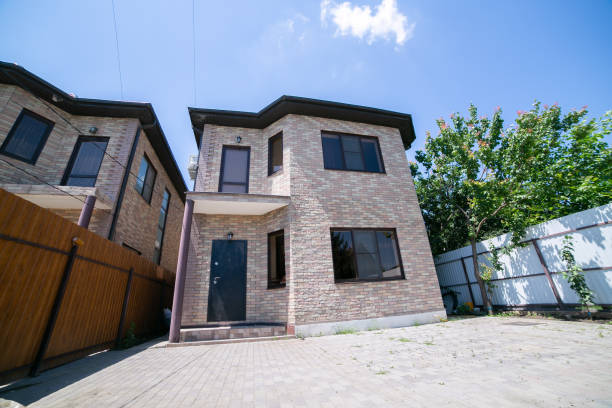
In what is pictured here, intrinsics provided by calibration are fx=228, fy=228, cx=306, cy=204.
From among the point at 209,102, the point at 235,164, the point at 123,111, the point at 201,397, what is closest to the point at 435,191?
the point at 235,164

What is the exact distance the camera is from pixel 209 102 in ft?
25.7

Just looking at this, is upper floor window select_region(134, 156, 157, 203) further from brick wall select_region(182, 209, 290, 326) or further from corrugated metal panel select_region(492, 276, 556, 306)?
corrugated metal panel select_region(492, 276, 556, 306)

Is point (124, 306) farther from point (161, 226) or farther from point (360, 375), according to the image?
point (161, 226)

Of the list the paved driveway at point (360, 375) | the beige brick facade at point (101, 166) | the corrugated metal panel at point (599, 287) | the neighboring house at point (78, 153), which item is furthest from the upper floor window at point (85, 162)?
the corrugated metal panel at point (599, 287)

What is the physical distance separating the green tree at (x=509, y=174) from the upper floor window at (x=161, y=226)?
11.7m

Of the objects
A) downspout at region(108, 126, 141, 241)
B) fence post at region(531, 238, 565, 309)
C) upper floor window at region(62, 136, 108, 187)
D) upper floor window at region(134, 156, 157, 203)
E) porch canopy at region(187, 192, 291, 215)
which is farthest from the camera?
upper floor window at region(134, 156, 157, 203)

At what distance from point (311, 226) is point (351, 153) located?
3.19 m

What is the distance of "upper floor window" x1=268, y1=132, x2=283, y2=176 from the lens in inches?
300

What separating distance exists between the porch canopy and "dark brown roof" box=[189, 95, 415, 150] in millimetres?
3293

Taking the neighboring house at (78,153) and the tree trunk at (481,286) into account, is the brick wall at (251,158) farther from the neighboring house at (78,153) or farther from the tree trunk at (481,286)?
the tree trunk at (481,286)

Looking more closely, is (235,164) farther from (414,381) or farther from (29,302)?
(414,381)

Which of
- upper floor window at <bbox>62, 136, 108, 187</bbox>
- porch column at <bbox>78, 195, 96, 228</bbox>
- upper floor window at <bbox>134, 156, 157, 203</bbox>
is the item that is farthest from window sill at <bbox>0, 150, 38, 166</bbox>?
porch column at <bbox>78, 195, 96, 228</bbox>

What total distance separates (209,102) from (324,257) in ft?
21.2

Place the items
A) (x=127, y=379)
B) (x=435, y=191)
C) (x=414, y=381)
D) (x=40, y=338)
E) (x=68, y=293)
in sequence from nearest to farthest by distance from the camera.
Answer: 1. (x=414, y=381)
2. (x=127, y=379)
3. (x=40, y=338)
4. (x=68, y=293)
5. (x=435, y=191)
